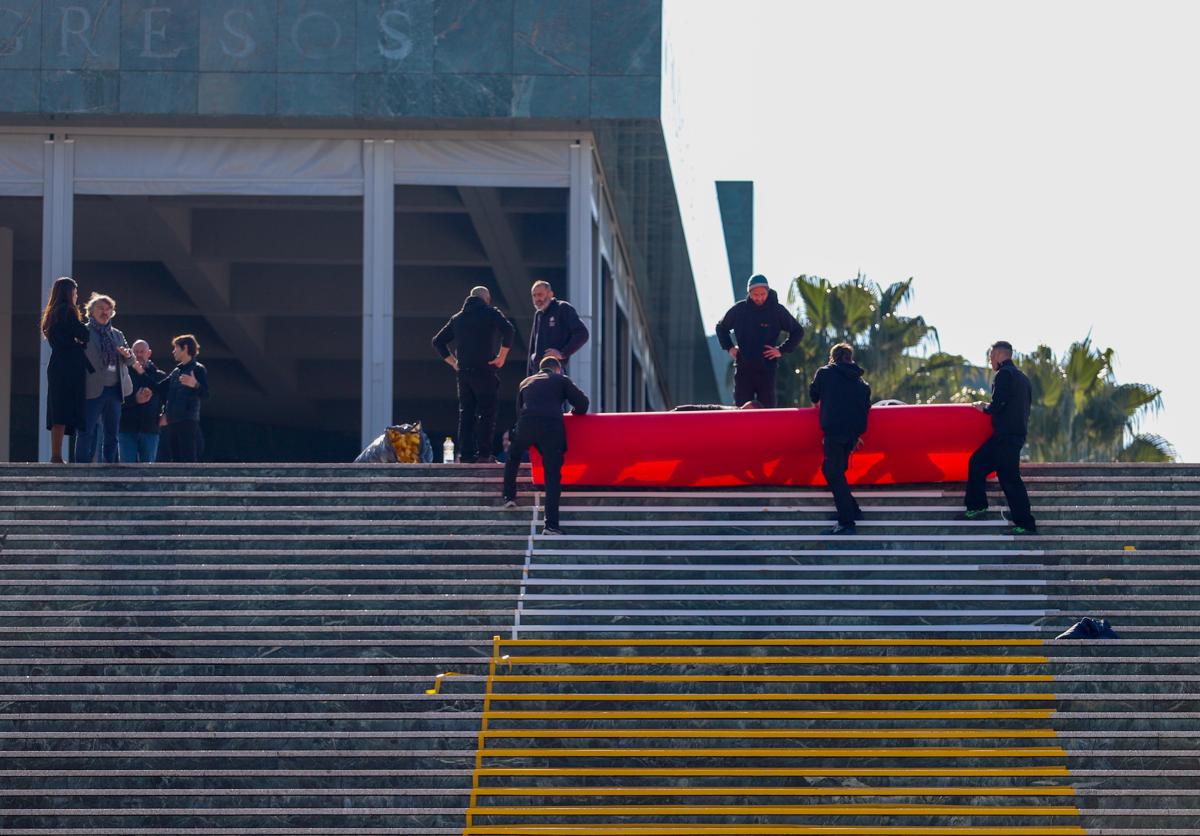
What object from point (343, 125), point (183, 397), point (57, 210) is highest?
point (343, 125)

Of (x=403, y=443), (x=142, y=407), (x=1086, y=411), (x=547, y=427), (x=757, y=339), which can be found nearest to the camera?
(x=547, y=427)

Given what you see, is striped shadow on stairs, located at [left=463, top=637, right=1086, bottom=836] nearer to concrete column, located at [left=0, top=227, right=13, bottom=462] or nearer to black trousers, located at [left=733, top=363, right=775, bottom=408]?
black trousers, located at [left=733, top=363, right=775, bottom=408]

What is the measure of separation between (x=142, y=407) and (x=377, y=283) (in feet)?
14.5

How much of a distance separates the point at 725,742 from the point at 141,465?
6.03 meters

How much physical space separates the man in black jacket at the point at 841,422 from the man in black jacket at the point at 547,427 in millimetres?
1883

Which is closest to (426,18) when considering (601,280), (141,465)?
(601,280)

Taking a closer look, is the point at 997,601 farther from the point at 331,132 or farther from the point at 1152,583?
the point at 331,132

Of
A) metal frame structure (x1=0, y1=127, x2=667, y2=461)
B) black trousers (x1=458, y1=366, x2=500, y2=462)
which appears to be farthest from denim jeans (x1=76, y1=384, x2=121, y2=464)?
metal frame structure (x1=0, y1=127, x2=667, y2=461)

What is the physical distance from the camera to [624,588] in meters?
13.4

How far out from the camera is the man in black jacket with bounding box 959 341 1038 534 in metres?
13.8

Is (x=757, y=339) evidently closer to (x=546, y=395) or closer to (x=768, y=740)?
(x=546, y=395)

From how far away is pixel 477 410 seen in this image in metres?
15.9

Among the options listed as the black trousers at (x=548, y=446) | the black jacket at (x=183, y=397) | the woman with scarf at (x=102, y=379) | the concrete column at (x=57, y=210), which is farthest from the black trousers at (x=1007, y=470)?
the concrete column at (x=57, y=210)

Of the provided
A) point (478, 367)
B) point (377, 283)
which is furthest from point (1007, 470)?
point (377, 283)
